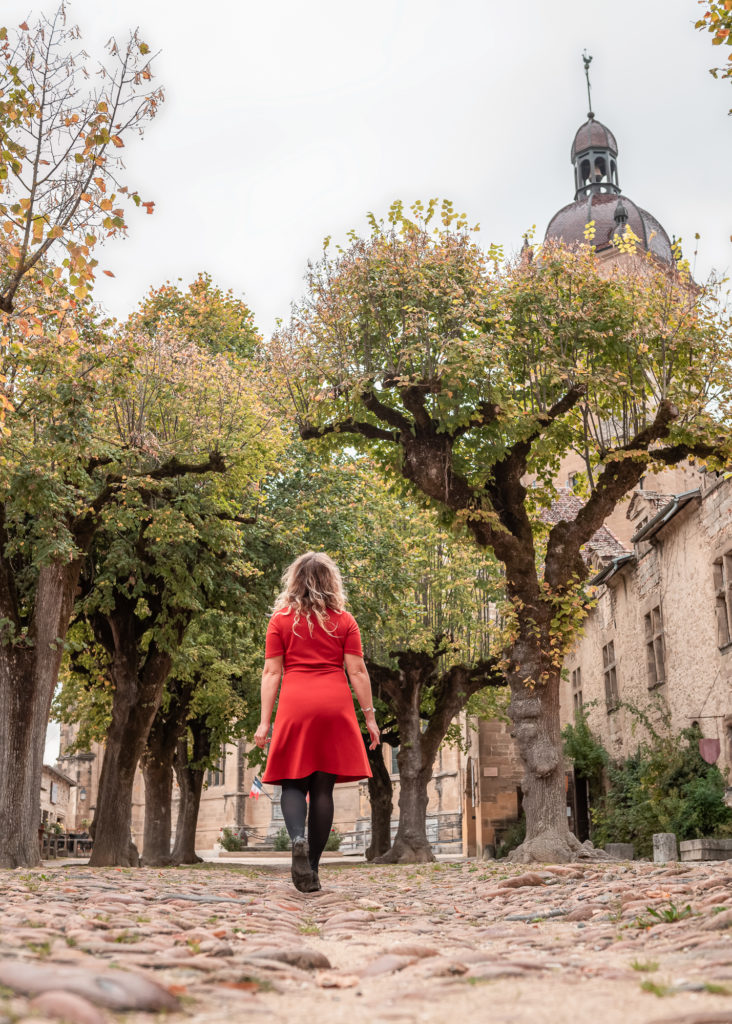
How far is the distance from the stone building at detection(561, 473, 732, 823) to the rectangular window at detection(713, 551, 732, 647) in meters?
0.02

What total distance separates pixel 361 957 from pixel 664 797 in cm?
1547

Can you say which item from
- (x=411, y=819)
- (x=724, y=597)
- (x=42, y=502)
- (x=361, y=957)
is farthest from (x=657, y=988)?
(x=411, y=819)

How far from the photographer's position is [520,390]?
1366 centimetres

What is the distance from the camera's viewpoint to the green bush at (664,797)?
16.7 metres

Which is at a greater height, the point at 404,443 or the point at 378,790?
the point at 404,443

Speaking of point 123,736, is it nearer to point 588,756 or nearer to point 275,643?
point 275,643

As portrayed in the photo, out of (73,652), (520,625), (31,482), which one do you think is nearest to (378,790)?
(73,652)

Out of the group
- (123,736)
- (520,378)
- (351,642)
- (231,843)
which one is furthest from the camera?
(231,843)

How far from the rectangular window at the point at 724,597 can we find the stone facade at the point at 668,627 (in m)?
0.02

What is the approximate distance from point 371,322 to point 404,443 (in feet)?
5.21

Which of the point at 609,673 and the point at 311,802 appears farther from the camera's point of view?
the point at 609,673

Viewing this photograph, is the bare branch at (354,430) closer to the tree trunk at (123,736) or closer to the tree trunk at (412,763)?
the tree trunk at (123,736)

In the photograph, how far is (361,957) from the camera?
4.20 m

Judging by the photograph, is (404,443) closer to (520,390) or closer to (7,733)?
(520,390)
